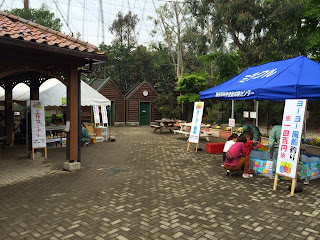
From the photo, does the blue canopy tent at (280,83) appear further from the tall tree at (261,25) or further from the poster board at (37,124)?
the tall tree at (261,25)

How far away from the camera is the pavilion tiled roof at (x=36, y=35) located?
5681 millimetres

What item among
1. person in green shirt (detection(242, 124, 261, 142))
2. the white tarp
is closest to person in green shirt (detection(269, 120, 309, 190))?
person in green shirt (detection(242, 124, 261, 142))

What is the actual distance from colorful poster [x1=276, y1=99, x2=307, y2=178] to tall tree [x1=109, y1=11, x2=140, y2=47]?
3287 cm

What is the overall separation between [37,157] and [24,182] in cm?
288

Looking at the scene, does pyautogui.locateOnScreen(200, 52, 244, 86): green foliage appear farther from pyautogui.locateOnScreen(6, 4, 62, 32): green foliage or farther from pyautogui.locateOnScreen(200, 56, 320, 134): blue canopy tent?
pyautogui.locateOnScreen(6, 4, 62, 32): green foliage

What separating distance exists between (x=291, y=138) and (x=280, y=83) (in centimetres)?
172

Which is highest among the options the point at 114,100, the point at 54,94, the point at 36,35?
the point at 36,35

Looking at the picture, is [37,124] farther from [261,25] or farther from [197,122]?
[261,25]

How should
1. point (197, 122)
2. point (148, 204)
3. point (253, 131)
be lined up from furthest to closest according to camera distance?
point (197, 122)
point (253, 131)
point (148, 204)

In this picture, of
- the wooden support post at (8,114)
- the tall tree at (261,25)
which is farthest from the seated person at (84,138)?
the tall tree at (261,25)

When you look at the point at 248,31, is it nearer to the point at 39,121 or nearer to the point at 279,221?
the point at 39,121

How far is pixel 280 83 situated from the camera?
6.59 meters

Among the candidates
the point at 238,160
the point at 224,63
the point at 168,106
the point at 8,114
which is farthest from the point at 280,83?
the point at 168,106

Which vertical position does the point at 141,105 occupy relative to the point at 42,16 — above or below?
below
